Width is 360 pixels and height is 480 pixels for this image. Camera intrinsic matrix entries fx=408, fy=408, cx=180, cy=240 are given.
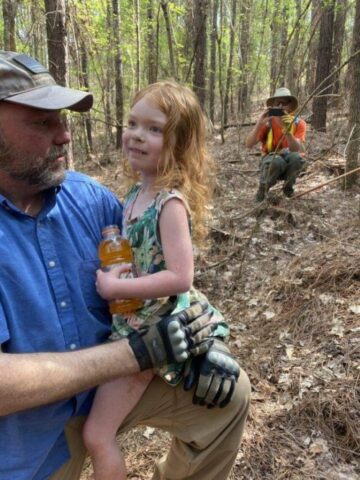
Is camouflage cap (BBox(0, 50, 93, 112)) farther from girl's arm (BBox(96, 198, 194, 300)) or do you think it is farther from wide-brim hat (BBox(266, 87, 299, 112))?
wide-brim hat (BBox(266, 87, 299, 112))

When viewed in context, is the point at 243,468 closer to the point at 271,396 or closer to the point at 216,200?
the point at 271,396

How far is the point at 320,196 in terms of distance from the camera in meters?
7.14

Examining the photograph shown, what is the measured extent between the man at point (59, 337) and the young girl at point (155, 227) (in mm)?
122

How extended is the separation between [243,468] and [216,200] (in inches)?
204

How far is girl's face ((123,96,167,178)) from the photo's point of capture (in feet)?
6.63

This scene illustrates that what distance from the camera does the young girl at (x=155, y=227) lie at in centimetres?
186

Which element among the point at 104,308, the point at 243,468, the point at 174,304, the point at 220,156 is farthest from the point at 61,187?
the point at 220,156

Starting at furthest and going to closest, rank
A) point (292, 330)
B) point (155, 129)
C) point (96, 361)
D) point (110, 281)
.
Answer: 1. point (292, 330)
2. point (155, 129)
3. point (110, 281)
4. point (96, 361)

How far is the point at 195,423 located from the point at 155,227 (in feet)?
3.36

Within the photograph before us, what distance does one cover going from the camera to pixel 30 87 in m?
1.87

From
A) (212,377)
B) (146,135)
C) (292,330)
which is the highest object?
(146,135)

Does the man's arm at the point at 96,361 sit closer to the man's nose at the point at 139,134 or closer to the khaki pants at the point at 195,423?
the khaki pants at the point at 195,423

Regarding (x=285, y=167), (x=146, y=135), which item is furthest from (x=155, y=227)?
(x=285, y=167)

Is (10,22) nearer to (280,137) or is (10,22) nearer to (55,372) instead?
(280,137)
